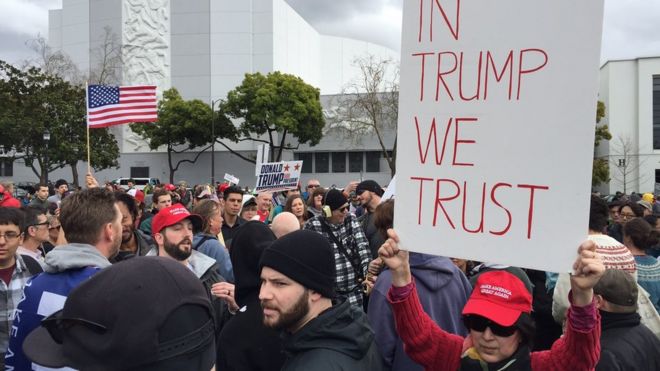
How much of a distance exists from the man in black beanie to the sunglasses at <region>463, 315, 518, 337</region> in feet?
1.53

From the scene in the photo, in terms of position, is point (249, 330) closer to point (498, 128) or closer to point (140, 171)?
point (498, 128)

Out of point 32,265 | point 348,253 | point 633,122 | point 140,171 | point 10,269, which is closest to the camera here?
point 10,269

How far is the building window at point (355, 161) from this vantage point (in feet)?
164

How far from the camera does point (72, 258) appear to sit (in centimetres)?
272

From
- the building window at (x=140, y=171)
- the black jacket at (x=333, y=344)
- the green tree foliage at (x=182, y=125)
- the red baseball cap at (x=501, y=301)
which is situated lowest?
the building window at (x=140, y=171)

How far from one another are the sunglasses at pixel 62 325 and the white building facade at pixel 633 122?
139 ft

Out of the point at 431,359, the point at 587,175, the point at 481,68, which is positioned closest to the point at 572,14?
the point at 481,68

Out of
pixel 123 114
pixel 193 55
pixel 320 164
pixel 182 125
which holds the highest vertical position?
pixel 193 55

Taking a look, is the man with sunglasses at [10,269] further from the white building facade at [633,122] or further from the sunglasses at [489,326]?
the white building facade at [633,122]

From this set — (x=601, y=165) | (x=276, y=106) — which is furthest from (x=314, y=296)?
(x=276, y=106)

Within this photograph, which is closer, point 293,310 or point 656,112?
point 293,310

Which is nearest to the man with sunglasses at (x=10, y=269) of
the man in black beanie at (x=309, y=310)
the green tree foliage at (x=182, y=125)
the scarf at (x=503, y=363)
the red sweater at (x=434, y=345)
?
the man in black beanie at (x=309, y=310)

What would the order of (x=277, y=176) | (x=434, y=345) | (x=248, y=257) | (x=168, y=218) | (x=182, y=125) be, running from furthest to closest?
(x=182, y=125)
(x=277, y=176)
(x=168, y=218)
(x=248, y=257)
(x=434, y=345)

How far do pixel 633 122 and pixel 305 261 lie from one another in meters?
43.4
